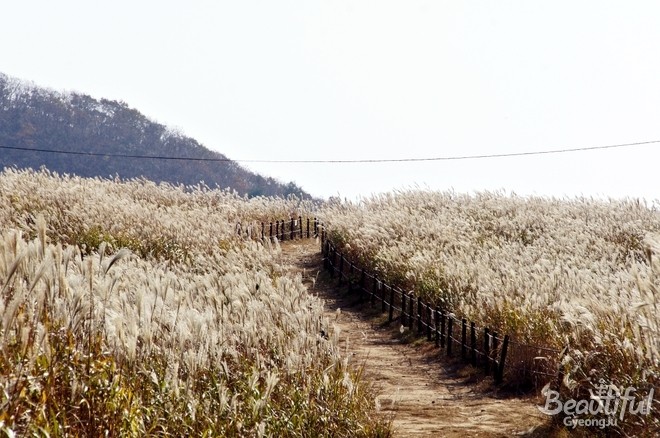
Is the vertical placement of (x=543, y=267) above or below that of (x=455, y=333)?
above

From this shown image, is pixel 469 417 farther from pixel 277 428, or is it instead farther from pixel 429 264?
pixel 429 264

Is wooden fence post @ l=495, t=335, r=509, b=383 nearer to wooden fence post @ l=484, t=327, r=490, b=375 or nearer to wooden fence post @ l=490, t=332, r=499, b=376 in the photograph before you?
wooden fence post @ l=490, t=332, r=499, b=376

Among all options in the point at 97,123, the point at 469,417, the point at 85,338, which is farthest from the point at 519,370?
the point at 97,123

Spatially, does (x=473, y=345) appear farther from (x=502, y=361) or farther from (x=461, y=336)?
(x=502, y=361)

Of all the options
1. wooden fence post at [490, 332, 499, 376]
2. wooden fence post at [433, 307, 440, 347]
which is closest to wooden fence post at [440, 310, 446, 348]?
wooden fence post at [433, 307, 440, 347]

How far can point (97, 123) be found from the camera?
4926 inches

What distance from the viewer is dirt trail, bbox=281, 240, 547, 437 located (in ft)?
24.0

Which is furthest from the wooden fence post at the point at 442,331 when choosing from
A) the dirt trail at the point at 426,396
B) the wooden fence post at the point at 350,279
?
the wooden fence post at the point at 350,279

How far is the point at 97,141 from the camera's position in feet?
401

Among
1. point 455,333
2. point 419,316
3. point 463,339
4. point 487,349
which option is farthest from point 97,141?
point 487,349

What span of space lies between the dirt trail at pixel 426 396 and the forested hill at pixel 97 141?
330 ft

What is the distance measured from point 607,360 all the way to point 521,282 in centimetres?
416

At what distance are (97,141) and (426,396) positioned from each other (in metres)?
123

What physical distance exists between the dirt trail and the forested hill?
100449 millimetres
